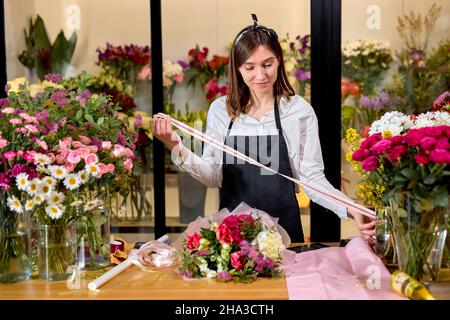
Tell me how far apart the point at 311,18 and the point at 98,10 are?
1612 mm

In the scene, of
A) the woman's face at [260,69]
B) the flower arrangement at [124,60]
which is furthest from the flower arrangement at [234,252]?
the flower arrangement at [124,60]

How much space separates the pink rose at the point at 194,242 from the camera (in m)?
1.94

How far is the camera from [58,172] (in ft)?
6.21

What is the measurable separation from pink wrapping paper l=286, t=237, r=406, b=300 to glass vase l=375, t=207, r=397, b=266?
5cm

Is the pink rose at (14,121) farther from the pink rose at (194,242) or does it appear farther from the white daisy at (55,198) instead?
the pink rose at (194,242)

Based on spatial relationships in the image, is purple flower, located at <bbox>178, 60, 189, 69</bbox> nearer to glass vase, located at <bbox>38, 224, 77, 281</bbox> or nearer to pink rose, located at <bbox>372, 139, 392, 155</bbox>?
glass vase, located at <bbox>38, 224, 77, 281</bbox>

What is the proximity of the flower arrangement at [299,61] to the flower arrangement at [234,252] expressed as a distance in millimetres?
2640

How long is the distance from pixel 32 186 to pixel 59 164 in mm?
126

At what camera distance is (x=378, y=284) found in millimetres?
1801

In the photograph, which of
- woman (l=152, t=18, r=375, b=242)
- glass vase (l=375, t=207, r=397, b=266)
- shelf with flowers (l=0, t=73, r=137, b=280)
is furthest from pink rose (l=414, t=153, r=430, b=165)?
woman (l=152, t=18, r=375, b=242)

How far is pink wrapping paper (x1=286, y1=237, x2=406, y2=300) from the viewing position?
1.72m

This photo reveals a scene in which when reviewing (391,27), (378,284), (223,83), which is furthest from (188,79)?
(378,284)

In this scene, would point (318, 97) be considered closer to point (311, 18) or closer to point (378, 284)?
point (311, 18)
